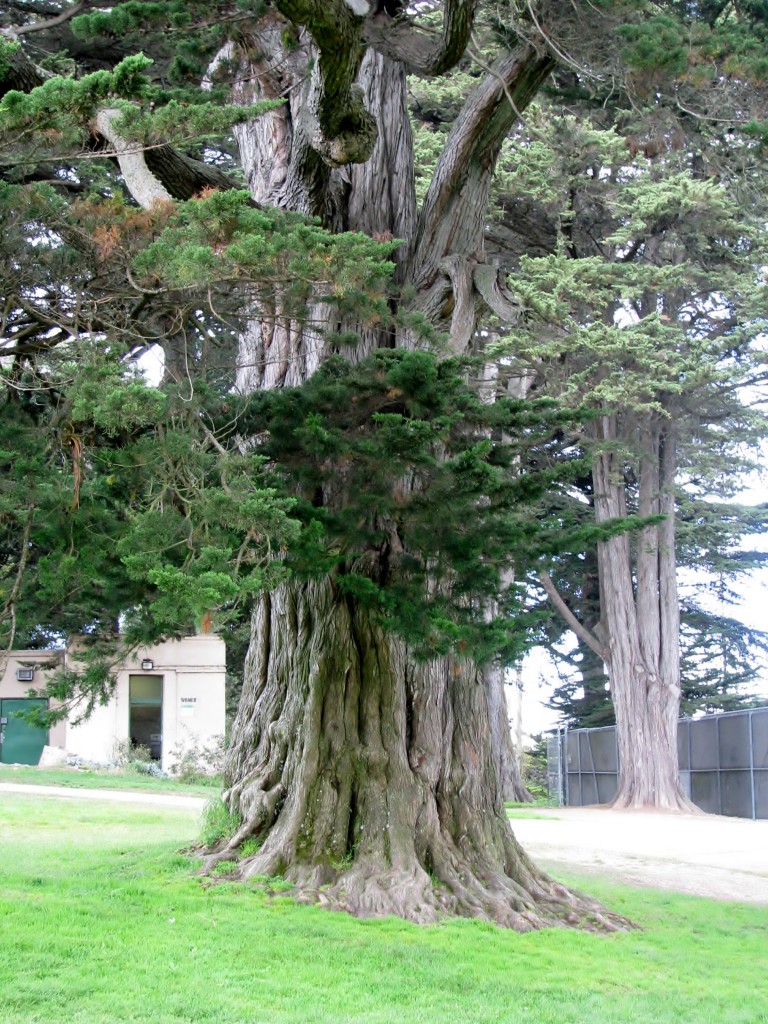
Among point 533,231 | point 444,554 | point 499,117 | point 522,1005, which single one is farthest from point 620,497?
point 522,1005

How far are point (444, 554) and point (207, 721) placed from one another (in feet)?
59.7

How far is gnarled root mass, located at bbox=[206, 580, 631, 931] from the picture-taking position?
28.6 ft

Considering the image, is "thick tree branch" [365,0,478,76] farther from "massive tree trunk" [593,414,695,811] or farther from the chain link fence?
the chain link fence

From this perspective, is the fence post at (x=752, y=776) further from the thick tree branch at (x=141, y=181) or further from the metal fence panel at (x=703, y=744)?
the thick tree branch at (x=141, y=181)

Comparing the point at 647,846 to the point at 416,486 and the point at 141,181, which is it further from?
the point at 141,181

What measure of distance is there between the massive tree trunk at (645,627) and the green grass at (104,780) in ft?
30.9

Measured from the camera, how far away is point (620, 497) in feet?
82.8

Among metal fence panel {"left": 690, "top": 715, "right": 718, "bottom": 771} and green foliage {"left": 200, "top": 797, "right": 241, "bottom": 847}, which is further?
metal fence panel {"left": 690, "top": 715, "right": 718, "bottom": 771}

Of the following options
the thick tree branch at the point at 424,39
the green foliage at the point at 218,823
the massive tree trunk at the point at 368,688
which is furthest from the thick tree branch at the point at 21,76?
the green foliage at the point at 218,823

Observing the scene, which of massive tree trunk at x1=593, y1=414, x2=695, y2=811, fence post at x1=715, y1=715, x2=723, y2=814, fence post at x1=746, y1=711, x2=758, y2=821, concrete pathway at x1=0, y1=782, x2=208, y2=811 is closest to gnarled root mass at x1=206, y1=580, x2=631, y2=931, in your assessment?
concrete pathway at x1=0, y1=782, x2=208, y2=811

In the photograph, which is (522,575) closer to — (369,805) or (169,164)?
(369,805)

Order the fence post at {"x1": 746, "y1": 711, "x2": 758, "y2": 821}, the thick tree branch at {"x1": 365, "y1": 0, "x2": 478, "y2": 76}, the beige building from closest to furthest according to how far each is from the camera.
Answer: the thick tree branch at {"x1": 365, "y1": 0, "x2": 478, "y2": 76}
the fence post at {"x1": 746, "y1": 711, "x2": 758, "y2": 821}
the beige building

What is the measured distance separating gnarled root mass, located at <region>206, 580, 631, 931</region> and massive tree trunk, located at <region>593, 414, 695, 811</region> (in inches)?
608

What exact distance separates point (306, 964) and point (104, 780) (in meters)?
14.0
